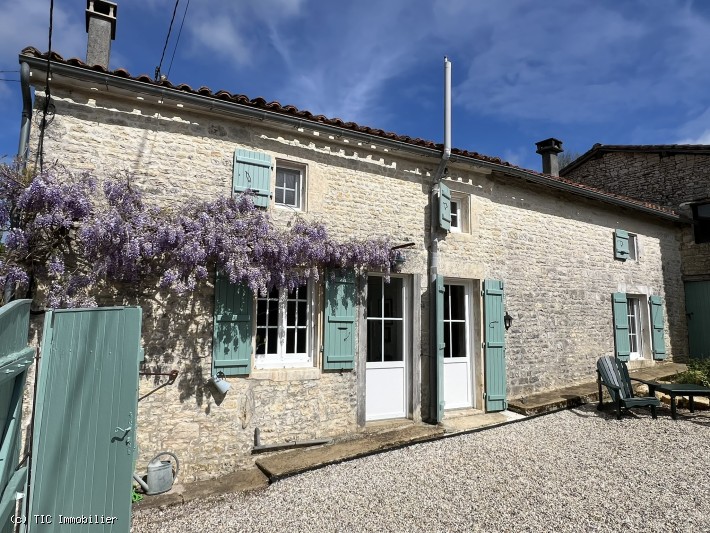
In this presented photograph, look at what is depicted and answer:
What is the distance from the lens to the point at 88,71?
13.7 ft

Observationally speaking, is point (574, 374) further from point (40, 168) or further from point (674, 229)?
point (40, 168)

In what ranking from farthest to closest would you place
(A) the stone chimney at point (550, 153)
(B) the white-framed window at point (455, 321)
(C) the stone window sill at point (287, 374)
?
(A) the stone chimney at point (550, 153)
(B) the white-framed window at point (455, 321)
(C) the stone window sill at point (287, 374)

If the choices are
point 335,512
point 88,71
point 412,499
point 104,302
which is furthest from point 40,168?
point 412,499

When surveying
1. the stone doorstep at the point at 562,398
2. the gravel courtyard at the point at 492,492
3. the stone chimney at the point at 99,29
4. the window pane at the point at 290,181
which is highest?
the stone chimney at the point at 99,29

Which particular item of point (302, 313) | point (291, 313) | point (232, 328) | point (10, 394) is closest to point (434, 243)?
point (302, 313)

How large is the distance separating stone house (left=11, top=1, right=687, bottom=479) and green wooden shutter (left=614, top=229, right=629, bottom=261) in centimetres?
17

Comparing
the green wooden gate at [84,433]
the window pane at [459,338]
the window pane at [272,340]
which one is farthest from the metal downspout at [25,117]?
the window pane at [459,338]

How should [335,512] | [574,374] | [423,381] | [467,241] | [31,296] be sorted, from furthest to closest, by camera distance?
[574,374] → [467,241] → [423,381] → [31,296] → [335,512]

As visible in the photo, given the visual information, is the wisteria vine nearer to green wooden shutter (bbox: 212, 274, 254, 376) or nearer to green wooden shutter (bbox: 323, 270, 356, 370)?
green wooden shutter (bbox: 212, 274, 254, 376)

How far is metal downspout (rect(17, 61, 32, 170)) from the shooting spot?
398cm

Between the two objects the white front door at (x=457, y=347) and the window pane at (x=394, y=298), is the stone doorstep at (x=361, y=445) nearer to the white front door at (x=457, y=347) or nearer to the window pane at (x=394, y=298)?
the white front door at (x=457, y=347)

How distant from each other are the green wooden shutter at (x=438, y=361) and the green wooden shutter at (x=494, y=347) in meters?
0.92

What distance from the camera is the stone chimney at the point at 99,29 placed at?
15.6 feet

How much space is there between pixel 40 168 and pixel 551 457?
6154 millimetres
